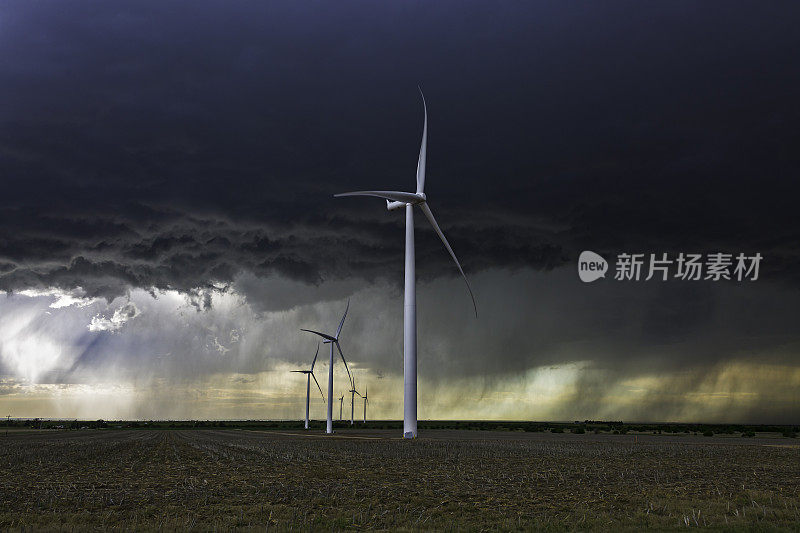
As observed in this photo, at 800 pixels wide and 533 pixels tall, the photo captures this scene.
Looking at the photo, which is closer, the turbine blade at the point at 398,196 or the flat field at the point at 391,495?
the flat field at the point at 391,495

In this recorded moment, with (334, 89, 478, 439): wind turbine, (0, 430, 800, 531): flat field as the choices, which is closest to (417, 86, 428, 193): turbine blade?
(334, 89, 478, 439): wind turbine

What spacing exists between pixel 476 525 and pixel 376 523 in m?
3.60

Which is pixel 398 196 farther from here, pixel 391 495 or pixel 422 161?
pixel 391 495

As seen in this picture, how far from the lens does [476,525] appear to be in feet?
76.0

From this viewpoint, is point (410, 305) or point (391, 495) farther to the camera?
point (410, 305)

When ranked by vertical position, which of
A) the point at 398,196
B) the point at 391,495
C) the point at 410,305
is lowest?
the point at 391,495

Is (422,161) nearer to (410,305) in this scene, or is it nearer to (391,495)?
(410,305)

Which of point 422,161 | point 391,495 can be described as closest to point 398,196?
point 422,161

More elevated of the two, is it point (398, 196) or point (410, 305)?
point (398, 196)

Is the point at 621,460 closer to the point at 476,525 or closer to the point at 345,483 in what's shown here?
the point at 345,483

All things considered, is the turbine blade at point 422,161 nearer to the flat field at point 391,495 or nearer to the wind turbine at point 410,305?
the wind turbine at point 410,305

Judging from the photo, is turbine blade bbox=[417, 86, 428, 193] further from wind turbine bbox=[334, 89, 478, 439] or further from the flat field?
the flat field

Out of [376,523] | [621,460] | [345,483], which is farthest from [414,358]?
[376,523]

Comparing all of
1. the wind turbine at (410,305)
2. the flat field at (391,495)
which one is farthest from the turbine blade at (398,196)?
the flat field at (391,495)
